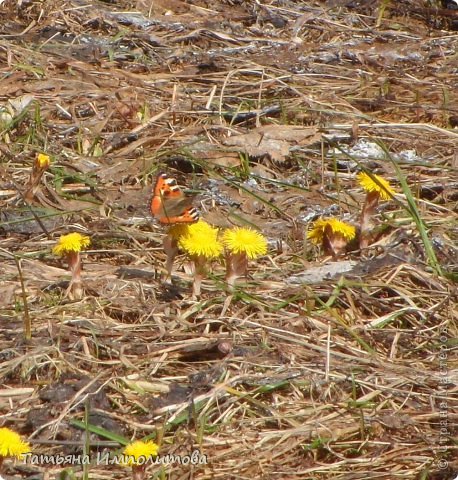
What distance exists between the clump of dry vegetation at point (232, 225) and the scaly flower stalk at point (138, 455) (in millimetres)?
132

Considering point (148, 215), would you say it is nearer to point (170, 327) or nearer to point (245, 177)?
point (245, 177)

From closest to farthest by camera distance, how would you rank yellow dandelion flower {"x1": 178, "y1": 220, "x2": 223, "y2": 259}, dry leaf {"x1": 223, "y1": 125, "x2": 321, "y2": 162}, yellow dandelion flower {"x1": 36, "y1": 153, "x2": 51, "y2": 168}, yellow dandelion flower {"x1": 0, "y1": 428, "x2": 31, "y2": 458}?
yellow dandelion flower {"x1": 0, "y1": 428, "x2": 31, "y2": 458} < yellow dandelion flower {"x1": 178, "y1": 220, "x2": 223, "y2": 259} < yellow dandelion flower {"x1": 36, "y1": 153, "x2": 51, "y2": 168} < dry leaf {"x1": 223, "y1": 125, "x2": 321, "y2": 162}

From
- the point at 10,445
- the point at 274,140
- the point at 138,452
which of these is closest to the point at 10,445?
the point at 10,445

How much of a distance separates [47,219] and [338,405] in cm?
145

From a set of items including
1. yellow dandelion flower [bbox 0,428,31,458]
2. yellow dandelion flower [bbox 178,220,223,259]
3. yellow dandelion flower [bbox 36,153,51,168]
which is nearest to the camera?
yellow dandelion flower [bbox 0,428,31,458]

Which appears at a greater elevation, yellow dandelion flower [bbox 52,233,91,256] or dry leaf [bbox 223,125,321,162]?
yellow dandelion flower [bbox 52,233,91,256]

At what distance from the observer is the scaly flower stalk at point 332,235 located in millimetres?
3354

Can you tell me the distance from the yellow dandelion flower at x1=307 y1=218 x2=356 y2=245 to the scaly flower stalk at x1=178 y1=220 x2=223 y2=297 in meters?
0.47

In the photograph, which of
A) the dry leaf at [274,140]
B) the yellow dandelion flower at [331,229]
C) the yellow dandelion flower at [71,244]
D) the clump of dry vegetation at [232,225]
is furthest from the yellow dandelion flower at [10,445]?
the dry leaf at [274,140]

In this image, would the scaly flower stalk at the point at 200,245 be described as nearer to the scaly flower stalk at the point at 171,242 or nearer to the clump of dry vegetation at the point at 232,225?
the scaly flower stalk at the point at 171,242

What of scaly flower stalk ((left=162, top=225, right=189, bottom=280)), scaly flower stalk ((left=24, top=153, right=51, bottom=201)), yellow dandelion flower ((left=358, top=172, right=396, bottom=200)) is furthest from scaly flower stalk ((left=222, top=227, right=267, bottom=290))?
scaly flower stalk ((left=24, top=153, right=51, bottom=201))

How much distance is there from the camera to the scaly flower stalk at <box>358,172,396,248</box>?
343 cm

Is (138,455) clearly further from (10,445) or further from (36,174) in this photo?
(36,174)

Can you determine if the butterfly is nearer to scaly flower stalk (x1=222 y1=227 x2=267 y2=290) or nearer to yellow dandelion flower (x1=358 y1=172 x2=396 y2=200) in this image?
scaly flower stalk (x1=222 y1=227 x2=267 y2=290)
